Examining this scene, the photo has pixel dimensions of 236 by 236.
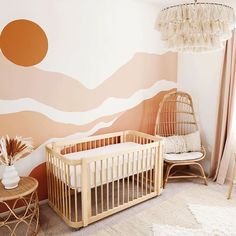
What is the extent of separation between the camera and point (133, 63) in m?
3.30

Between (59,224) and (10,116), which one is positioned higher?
(10,116)

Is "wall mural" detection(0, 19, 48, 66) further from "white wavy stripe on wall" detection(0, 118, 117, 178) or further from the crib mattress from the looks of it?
the crib mattress

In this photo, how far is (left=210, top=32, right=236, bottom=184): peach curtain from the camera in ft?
10.2

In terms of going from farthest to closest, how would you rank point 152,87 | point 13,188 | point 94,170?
point 152,87 < point 94,170 < point 13,188

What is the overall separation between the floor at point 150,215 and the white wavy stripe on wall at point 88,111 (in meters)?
1.02

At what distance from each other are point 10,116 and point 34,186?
741mm

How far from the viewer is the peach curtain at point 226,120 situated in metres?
3.10

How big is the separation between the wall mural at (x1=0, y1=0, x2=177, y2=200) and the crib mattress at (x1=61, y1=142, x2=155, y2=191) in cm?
44

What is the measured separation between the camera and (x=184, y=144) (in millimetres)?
3438

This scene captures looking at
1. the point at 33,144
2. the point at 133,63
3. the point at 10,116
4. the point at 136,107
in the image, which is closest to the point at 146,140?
the point at 136,107

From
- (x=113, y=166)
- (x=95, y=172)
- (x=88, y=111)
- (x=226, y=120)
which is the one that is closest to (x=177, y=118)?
(x=226, y=120)

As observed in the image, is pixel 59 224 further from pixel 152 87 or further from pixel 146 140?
pixel 152 87

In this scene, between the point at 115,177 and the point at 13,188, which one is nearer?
the point at 13,188

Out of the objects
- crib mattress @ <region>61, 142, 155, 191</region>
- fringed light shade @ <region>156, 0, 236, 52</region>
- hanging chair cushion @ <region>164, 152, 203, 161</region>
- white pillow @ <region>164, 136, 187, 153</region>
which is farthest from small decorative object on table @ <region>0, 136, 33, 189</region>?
white pillow @ <region>164, 136, 187, 153</region>
